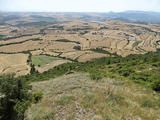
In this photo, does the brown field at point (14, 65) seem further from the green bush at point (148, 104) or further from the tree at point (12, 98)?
the green bush at point (148, 104)

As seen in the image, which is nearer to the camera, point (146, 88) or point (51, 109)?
point (51, 109)

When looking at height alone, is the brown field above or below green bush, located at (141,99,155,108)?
below

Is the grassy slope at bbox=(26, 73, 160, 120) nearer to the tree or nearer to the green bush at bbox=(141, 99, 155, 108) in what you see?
the green bush at bbox=(141, 99, 155, 108)

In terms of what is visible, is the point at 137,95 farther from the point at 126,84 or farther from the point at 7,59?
the point at 7,59

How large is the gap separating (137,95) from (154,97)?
1.67 metres

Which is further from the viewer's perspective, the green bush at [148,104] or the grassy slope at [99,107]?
the green bush at [148,104]

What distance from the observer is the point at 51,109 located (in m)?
10.6

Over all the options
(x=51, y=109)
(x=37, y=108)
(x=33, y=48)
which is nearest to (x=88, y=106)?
(x=51, y=109)

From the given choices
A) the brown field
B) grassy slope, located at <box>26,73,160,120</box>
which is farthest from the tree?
the brown field

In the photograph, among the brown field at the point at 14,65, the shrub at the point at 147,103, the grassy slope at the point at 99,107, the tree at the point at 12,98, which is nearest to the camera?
the grassy slope at the point at 99,107

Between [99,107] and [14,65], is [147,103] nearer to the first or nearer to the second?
[99,107]

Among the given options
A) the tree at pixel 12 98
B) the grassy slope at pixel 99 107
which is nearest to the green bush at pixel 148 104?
the grassy slope at pixel 99 107

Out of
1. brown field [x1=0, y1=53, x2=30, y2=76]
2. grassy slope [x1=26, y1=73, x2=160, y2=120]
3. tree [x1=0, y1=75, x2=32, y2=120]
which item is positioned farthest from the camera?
brown field [x1=0, y1=53, x2=30, y2=76]

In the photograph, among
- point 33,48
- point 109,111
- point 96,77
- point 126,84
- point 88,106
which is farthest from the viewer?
point 33,48
